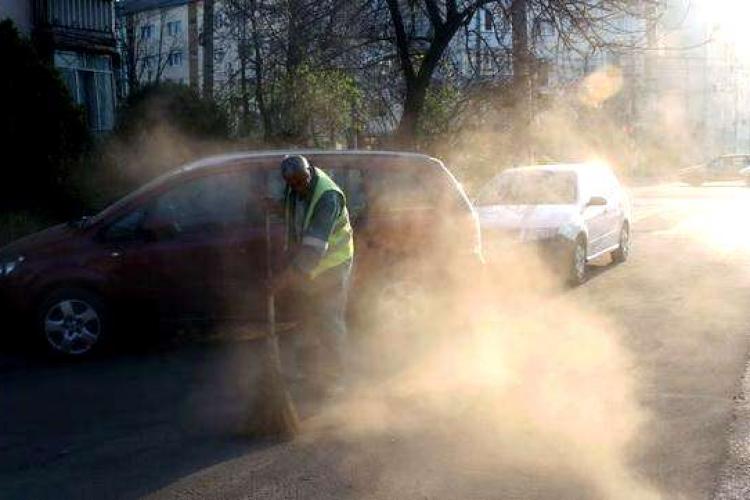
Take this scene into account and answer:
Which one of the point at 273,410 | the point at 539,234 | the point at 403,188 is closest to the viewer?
the point at 273,410

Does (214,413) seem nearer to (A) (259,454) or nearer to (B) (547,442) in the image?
(A) (259,454)

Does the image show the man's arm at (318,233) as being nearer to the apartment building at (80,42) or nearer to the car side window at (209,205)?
the car side window at (209,205)

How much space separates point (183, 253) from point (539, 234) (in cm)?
539

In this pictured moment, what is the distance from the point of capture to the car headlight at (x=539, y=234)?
12.5 meters

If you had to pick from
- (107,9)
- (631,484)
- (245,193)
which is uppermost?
(107,9)

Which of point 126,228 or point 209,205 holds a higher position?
point 209,205

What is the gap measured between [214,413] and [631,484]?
279cm

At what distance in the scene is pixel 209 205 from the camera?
880 cm

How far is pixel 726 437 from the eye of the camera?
6047 mm

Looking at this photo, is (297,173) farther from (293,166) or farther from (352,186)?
(352,186)

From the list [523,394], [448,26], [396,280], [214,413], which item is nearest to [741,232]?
[448,26]

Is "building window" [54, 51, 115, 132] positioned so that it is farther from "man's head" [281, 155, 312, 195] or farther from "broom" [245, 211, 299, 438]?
"broom" [245, 211, 299, 438]

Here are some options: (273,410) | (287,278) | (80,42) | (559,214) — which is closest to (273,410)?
(273,410)

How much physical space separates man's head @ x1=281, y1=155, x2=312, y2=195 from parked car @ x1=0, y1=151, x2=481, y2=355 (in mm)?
1916
